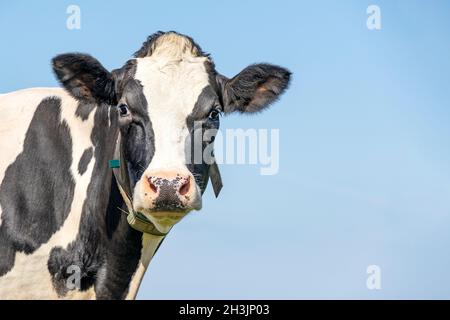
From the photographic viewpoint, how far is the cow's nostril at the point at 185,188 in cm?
1077

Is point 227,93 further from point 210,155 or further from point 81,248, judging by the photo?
point 81,248

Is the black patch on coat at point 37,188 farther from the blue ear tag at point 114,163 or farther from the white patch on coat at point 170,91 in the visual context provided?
the white patch on coat at point 170,91

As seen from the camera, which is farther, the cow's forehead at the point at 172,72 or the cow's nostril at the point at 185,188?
the cow's forehead at the point at 172,72

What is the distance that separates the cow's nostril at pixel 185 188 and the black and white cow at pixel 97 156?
19.1 inches

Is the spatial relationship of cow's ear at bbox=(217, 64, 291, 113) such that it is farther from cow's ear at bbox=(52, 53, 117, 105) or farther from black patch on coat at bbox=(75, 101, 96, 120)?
black patch on coat at bbox=(75, 101, 96, 120)

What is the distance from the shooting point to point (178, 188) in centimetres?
1070

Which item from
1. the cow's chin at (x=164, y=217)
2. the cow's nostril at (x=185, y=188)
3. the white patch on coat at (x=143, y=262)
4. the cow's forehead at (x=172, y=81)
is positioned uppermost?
the cow's forehead at (x=172, y=81)

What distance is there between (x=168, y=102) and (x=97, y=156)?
1.41 meters

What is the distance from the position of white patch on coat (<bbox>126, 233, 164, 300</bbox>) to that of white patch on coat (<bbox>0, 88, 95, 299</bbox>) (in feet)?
1.59

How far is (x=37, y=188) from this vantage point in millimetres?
12320

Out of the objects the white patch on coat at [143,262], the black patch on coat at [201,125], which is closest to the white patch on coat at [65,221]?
the white patch on coat at [143,262]

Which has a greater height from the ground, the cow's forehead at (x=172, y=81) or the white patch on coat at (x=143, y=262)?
the cow's forehead at (x=172, y=81)

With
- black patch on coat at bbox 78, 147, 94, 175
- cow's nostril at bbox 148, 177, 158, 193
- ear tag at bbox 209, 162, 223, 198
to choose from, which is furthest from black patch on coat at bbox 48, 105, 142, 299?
cow's nostril at bbox 148, 177, 158, 193
